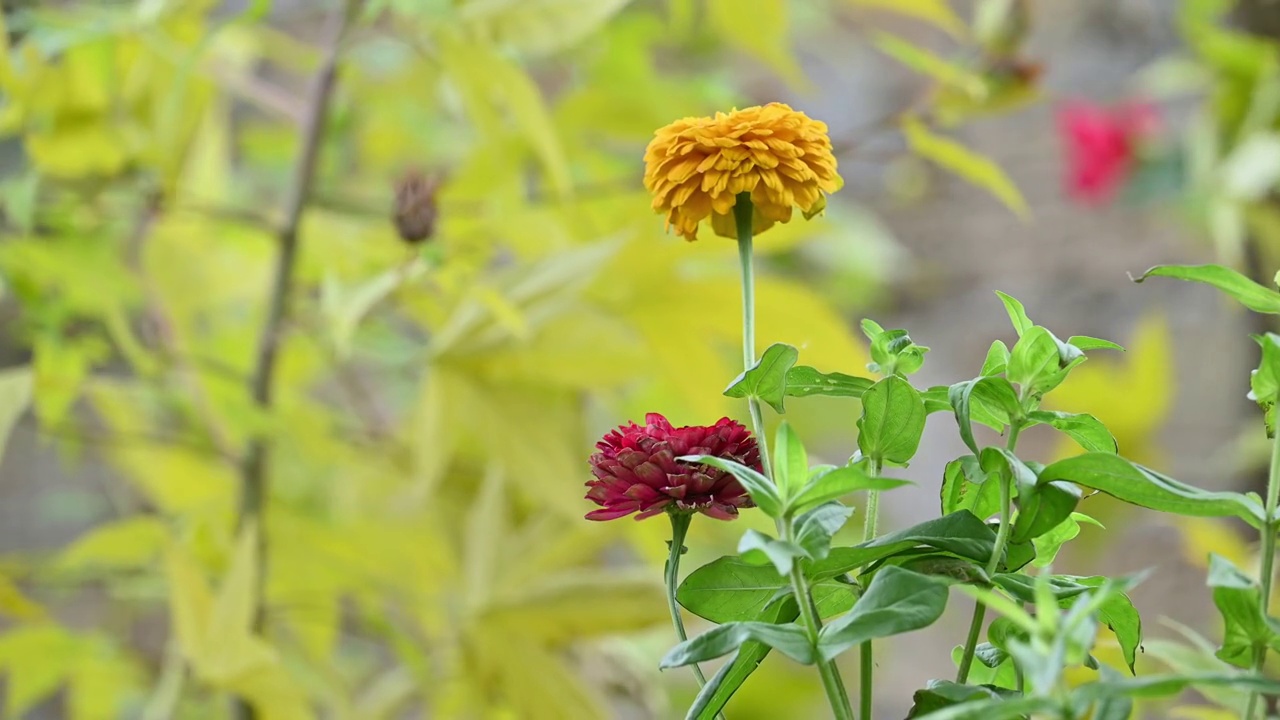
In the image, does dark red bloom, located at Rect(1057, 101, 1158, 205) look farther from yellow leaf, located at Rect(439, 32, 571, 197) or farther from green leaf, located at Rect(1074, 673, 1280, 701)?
green leaf, located at Rect(1074, 673, 1280, 701)

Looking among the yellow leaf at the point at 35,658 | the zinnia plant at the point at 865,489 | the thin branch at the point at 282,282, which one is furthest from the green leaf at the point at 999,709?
the yellow leaf at the point at 35,658

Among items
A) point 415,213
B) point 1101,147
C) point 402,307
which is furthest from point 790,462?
point 1101,147

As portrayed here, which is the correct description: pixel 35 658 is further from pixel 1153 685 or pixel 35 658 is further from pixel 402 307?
pixel 1153 685

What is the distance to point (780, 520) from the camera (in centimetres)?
21

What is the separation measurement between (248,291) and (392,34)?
7.6 inches

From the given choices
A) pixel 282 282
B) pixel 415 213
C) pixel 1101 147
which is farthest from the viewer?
pixel 1101 147

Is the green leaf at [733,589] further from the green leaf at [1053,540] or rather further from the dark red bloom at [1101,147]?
the dark red bloom at [1101,147]

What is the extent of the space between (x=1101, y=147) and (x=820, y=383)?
980mm

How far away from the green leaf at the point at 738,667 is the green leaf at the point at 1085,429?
0.06 m

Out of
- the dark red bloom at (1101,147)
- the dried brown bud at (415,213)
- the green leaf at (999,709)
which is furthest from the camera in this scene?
the dark red bloom at (1101,147)

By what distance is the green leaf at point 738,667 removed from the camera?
220 mm

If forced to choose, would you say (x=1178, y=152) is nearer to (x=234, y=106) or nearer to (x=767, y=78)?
(x=767, y=78)

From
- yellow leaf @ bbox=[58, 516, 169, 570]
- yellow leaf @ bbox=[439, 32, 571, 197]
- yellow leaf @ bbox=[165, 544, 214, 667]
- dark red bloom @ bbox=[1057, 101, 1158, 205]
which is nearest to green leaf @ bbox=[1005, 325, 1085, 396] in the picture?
yellow leaf @ bbox=[439, 32, 571, 197]

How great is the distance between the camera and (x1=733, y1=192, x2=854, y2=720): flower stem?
20 centimetres
